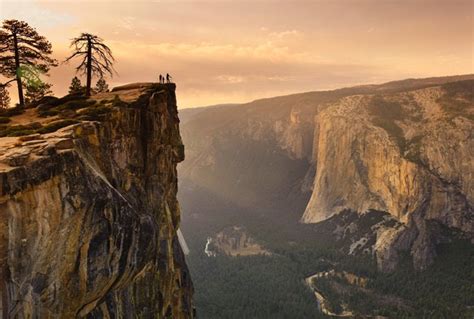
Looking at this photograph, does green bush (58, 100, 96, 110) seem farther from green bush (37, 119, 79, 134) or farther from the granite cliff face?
green bush (37, 119, 79, 134)

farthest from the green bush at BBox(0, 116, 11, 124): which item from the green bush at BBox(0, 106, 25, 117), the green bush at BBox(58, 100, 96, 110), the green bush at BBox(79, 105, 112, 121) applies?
the green bush at BBox(79, 105, 112, 121)

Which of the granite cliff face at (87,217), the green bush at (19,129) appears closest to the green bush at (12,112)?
the granite cliff face at (87,217)

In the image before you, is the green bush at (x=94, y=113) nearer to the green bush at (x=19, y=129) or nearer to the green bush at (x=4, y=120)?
the green bush at (x=19, y=129)

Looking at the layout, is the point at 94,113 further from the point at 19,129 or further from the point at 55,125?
the point at 19,129

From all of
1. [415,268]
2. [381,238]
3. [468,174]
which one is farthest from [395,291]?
[468,174]

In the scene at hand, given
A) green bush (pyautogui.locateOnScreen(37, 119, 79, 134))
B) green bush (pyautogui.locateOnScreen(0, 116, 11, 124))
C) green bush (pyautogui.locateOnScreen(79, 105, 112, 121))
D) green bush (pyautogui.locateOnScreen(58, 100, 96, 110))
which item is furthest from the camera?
green bush (pyautogui.locateOnScreen(58, 100, 96, 110))

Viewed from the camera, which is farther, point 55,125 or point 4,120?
point 4,120

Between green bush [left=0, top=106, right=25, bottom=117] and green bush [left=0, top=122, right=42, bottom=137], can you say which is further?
green bush [left=0, top=106, right=25, bottom=117]

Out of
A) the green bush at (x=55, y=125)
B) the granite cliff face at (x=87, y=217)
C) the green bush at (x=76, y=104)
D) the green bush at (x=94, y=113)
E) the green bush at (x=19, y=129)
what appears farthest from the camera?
the green bush at (x=76, y=104)

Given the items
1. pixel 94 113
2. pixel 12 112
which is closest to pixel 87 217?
pixel 94 113
